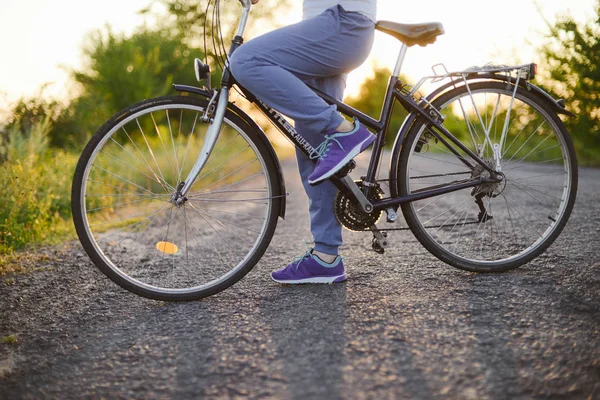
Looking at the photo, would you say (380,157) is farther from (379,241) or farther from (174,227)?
(174,227)

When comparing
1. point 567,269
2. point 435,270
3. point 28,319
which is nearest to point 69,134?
point 28,319

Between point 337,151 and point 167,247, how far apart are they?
2.20 meters

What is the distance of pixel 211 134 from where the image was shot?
2.75m

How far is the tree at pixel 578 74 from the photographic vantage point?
8883 mm

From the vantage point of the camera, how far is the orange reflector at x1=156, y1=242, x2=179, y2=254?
4.18 meters

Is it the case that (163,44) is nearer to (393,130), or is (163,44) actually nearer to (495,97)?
(495,97)

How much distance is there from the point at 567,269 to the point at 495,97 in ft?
3.47

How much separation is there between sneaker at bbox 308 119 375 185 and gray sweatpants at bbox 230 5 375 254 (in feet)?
0.23

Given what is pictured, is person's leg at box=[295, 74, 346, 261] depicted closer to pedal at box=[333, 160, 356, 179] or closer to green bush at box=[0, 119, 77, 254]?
pedal at box=[333, 160, 356, 179]

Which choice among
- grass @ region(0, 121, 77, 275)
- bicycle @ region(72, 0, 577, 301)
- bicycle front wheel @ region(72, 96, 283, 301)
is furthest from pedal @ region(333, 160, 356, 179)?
grass @ region(0, 121, 77, 275)

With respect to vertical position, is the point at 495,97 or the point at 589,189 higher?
the point at 495,97

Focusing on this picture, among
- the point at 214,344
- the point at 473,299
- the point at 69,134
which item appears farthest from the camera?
the point at 69,134

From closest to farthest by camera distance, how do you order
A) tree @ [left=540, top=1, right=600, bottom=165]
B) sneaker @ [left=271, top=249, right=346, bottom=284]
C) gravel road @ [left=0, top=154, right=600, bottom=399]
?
gravel road @ [left=0, top=154, right=600, bottom=399], sneaker @ [left=271, top=249, right=346, bottom=284], tree @ [left=540, top=1, right=600, bottom=165]

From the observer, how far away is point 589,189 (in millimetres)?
6508
